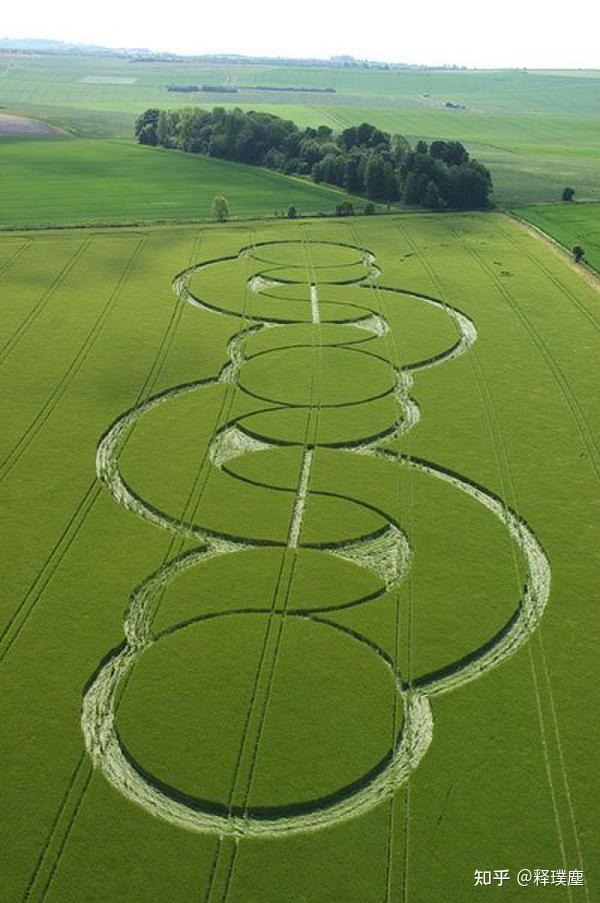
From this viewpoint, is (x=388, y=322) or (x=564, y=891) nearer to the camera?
(x=564, y=891)

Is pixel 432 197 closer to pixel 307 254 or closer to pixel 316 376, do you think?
pixel 307 254

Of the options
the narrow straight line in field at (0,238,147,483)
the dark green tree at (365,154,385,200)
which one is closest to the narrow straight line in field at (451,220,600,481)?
the dark green tree at (365,154,385,200)

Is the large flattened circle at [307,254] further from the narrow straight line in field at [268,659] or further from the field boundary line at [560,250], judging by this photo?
the narrow straight line in field at [268,659]

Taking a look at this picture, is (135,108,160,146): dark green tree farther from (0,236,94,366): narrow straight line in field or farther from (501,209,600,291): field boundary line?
(501,209,600,291): field boundary line

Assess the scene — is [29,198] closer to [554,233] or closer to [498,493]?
[554,233]

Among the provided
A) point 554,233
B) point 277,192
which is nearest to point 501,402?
point 554,233
